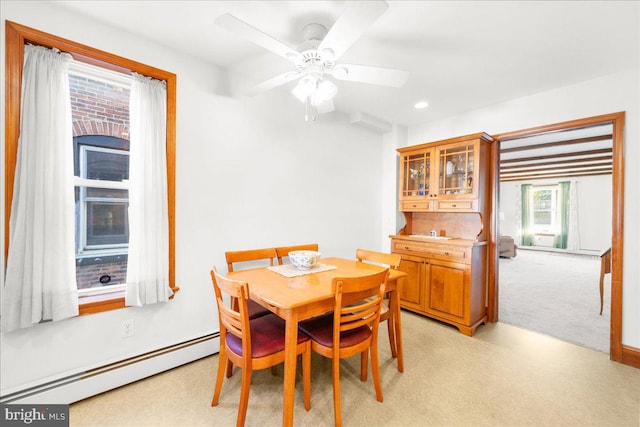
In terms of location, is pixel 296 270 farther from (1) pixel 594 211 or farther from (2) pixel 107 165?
(1) pixel 594 211

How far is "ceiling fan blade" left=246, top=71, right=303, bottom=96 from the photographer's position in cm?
176

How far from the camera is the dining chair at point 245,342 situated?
58.4 inches

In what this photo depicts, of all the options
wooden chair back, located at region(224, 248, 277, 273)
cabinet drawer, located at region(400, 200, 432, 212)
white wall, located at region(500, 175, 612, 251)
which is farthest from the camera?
white wall, located at region(500, 175, 612, 251)

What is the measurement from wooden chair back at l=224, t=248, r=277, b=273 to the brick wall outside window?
85 cm

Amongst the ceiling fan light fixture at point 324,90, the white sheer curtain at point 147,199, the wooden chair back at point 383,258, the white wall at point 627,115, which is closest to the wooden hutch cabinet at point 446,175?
the white wall at point 627,115

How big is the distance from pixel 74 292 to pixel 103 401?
0.75 metres

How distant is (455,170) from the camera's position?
3.21m

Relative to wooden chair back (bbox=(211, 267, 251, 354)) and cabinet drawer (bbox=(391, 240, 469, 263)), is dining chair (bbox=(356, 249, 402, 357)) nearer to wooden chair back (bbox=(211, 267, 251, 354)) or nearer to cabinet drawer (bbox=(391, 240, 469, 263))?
cabinet drawer (bbox=(391, 240, 469, 263))

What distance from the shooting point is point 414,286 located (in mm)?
3285

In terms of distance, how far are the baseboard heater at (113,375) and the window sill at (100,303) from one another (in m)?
0.39

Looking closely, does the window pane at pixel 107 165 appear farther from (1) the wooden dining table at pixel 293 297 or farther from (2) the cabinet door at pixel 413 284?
(2) the cabinet door at pixel 413 284

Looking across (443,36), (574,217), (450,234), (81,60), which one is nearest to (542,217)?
(574,217)

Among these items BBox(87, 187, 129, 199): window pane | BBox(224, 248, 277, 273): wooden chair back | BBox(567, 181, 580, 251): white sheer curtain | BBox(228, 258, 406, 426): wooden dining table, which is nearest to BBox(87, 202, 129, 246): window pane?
BBox(87, 187, 129, 199): window pane

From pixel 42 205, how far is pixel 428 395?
278 centimetres
